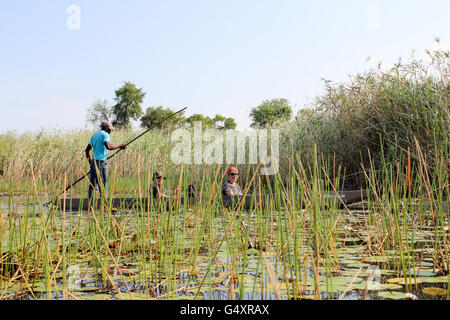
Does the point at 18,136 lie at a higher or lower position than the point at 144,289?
higher

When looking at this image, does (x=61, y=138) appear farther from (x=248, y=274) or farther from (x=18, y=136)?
(x=248, y=274)

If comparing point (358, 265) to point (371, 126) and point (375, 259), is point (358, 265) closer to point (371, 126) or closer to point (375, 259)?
point (375, 259)

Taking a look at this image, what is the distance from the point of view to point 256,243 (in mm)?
3133

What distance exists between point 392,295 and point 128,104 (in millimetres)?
36166

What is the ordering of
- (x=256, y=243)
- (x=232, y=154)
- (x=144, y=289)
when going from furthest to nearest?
(x=232, y=154) < (x=256, y=243) < (x=144, y=289)

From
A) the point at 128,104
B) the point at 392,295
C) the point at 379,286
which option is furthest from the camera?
the point at 128,104

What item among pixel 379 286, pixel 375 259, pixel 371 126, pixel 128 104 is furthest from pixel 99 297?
pixel 128 104

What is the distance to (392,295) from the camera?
1.83m

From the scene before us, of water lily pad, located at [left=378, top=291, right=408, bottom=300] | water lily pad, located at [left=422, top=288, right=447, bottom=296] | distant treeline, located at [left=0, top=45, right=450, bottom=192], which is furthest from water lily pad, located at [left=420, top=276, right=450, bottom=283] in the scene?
distant treeline, located at [left=0, top=45, right=450, bottom=192]

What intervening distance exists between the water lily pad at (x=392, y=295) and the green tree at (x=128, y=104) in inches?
1360

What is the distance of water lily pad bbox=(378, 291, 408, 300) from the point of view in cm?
179

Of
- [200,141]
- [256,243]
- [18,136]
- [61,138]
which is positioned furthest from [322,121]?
[18,136]

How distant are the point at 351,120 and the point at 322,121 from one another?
0.84m
